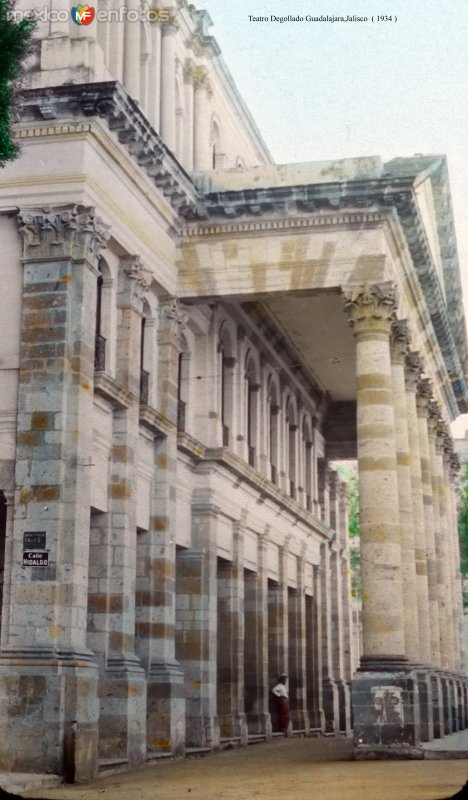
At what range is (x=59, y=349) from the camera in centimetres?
2169

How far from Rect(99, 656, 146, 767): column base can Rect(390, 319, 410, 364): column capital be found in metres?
10.5

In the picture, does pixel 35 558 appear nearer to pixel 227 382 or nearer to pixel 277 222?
pixel 277 222

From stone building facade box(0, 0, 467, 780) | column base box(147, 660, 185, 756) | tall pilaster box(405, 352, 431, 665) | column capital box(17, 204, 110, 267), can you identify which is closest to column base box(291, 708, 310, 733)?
stone building facade box(0, 0, 467, 780)

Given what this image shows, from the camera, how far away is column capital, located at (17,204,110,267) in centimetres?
2222

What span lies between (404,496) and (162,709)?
8283 mm

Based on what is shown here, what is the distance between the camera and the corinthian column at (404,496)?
29156 mm

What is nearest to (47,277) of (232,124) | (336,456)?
(232,124)

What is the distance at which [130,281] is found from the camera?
81.7ft

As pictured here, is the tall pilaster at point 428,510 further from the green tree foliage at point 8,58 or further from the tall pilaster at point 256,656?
the green tree foliage at point 8,58

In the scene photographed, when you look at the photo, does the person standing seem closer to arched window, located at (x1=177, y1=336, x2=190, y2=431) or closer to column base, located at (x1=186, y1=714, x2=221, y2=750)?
column base, located at (x1=186, y1=714, x2=221, y2=750)

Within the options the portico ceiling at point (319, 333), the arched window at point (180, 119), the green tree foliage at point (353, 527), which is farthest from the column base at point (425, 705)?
the green tree foliage at point (353, 527)

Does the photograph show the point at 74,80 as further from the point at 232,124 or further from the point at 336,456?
the point at 336,456

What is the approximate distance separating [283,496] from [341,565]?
12808mm

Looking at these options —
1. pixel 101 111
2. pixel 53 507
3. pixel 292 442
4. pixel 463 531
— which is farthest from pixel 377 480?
pixel 463 531
